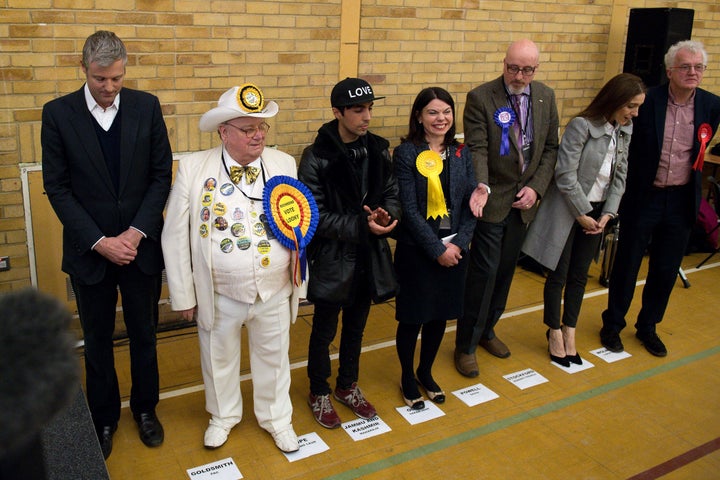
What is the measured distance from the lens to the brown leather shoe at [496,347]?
15.6ft

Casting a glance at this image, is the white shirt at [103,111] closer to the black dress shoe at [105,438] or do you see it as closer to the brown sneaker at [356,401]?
the black dress shoe at [105,438]

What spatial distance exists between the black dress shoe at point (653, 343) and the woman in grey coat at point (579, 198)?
0.61 meters

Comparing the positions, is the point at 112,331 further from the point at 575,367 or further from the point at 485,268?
the point at 575,367

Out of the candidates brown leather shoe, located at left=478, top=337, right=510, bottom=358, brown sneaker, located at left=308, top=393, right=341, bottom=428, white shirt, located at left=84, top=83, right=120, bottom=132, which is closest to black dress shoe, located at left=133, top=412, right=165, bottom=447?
brown sneaker, located at left=308, top=393, right=341, bottom=428

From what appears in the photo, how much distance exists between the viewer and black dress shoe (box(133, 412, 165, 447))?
11.7 feet

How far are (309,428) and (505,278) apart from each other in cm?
165

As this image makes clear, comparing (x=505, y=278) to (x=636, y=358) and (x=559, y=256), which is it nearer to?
(x=559, y=256)

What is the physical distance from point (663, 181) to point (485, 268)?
1.34 meters

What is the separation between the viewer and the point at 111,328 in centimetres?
344

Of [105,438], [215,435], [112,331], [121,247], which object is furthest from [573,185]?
[105,438]

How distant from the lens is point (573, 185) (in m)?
4.33

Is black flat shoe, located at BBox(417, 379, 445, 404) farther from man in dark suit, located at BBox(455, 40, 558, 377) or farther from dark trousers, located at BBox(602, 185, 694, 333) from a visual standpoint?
dark trousers, located at BBox(602, 185, 694, 333)

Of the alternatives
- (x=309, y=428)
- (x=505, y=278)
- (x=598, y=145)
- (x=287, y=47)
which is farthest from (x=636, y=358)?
(x=287, y=47)

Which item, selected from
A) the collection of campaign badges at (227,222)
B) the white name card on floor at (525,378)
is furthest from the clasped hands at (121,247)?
the white name card on floor at (525,378)
